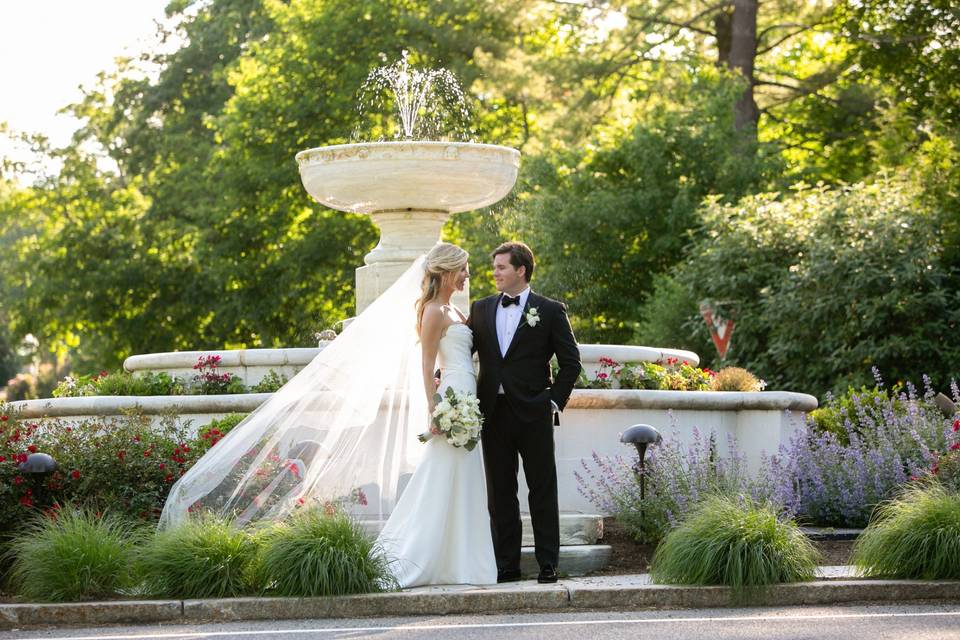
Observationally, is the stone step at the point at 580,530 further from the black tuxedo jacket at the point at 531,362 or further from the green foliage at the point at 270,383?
the green foliage at the point at 270,383

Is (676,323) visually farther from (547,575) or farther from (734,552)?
(734,552)

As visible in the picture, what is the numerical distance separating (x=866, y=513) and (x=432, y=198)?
16.5ft

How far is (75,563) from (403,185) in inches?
247

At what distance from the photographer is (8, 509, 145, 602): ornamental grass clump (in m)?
8.82

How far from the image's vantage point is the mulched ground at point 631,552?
10156 mm

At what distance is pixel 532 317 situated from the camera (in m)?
9.28

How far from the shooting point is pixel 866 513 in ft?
40.3

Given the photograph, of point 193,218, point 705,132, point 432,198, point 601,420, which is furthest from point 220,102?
point 601,420

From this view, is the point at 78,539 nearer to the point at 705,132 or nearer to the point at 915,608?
the point at 915,608

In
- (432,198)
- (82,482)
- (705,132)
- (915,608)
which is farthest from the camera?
(705,132)

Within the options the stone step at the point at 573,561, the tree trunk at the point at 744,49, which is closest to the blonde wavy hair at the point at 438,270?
the stone step at the point at 573,561

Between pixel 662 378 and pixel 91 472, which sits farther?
pixel 662 378

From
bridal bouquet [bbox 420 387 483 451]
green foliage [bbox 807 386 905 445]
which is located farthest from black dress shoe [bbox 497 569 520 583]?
green foliage [bbox 807 386 905 445]

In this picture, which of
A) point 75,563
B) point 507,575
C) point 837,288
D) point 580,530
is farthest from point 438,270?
point 837,288
